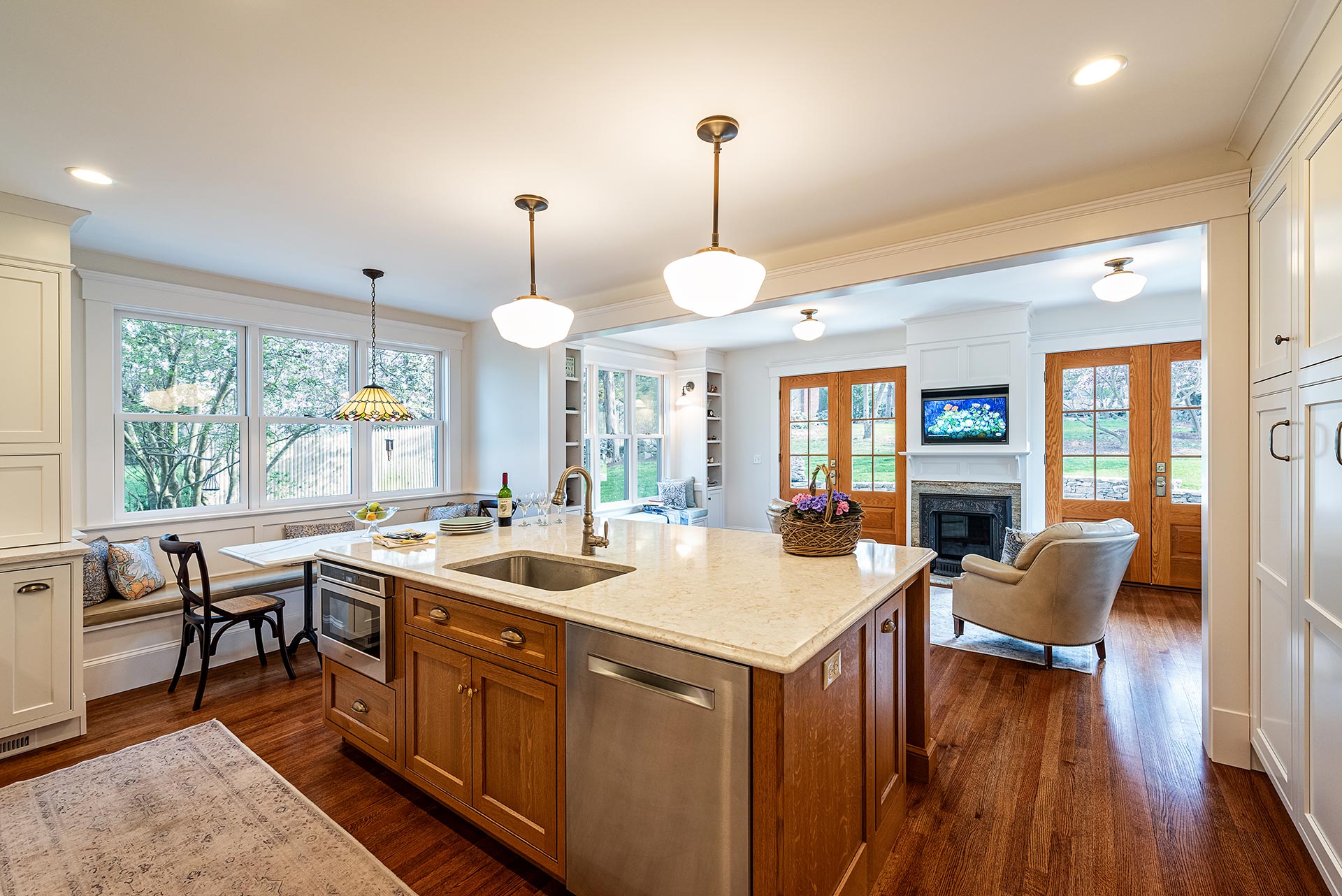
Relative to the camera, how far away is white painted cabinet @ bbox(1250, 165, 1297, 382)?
199cm

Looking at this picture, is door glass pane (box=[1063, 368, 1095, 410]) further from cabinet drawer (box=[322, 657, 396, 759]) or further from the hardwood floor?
cabinet drawer (box=[322, 657, 396, 759])

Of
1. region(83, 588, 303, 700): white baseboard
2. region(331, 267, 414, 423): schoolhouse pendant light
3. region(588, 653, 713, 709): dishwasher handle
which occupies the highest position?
region(331, 267, 414, 423): schoolhouse pendant light

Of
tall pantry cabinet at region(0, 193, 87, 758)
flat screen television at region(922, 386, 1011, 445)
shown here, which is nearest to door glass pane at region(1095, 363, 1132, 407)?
flat screen television at region(922, 386, 1011, 445)

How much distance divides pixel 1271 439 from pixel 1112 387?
3946mm

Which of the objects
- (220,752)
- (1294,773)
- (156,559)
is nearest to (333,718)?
(220,752)

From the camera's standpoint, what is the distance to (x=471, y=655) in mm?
1935

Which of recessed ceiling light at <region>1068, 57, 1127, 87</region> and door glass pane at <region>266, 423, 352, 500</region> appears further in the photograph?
door glass pane at <region>266, 423, 352, 500</region>

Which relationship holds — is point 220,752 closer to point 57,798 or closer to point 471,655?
point 57,798

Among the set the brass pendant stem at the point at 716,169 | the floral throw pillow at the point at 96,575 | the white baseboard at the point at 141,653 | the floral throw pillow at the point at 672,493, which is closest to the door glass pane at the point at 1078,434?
the floral throw pillow at the point at 672,493

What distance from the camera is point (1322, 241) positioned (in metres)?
1.73

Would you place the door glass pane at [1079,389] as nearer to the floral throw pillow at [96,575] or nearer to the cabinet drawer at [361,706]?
the cabinet drawer at [361,706]

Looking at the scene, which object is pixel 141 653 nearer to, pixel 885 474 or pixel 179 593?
pixel 179 593

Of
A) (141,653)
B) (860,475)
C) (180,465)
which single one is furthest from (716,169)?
Result: (860,475)

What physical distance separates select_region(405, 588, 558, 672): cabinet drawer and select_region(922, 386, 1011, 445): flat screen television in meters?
5.14
